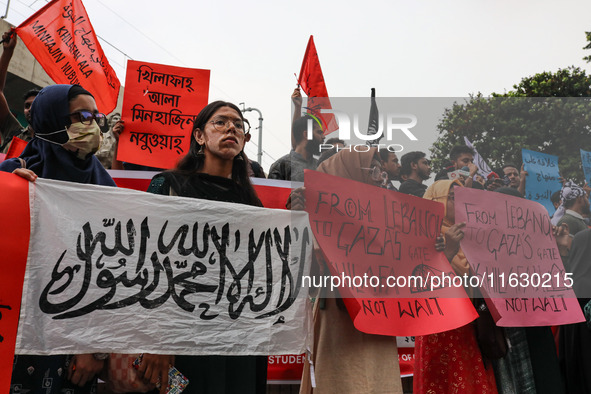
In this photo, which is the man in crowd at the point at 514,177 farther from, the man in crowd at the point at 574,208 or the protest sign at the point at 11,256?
the protest sign at the point at 11,256

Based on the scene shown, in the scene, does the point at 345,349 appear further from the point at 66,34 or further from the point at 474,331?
the point at 66,34

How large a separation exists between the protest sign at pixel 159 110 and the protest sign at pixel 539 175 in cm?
331

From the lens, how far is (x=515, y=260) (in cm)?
362

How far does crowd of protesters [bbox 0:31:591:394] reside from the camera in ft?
8.93

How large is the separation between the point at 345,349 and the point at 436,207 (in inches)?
41.7

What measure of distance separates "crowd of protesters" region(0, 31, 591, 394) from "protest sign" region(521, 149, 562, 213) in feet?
4.06

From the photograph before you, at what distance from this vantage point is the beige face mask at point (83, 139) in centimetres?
287

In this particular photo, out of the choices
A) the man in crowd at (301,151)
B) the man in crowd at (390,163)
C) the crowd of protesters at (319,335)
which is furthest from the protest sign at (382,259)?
the man in crowd at (301,151)

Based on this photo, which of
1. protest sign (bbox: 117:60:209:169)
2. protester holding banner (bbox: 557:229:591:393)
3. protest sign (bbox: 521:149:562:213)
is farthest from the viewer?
protest sign (bbox: 521:149:562:213)

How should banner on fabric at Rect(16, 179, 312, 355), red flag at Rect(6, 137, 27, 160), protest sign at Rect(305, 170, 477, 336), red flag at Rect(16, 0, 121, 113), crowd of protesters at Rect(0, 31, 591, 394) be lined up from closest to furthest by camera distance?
1. banner on fabric at Rect(16, 179, 312, 355)
2. crowd of protesters at Rect(0, 31, 591, 394)
3. protest sign at Rect(305, 170, 477, 336)
4. red flag at Rect(6, 137, 27, 160)
5. red flag at Rect(16, 0, 121, 113)

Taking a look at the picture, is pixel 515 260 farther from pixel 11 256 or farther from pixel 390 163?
pixel 11 256

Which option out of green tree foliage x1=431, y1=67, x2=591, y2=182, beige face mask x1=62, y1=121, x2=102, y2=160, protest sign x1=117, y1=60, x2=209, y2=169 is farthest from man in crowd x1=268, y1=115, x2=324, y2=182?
green tree foliage x1=431, y1=67, x2=591, y2=182

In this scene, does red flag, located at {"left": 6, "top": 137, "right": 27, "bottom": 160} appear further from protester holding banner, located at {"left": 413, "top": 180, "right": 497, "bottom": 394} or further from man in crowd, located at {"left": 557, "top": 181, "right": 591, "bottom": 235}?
man in crowd, located at {"left": 557, "top": 181, "right": 591, "bottom": 235}

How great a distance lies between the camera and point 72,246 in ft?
8.43
